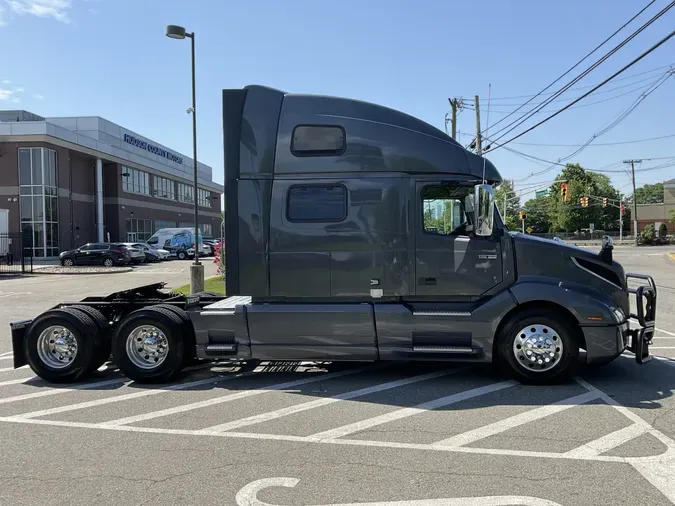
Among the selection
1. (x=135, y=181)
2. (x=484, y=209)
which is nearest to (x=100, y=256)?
(x=135, y=181)

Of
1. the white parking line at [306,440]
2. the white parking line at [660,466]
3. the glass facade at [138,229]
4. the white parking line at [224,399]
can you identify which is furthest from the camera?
the glass facade at [138,229]

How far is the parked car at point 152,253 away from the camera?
34.7 metres

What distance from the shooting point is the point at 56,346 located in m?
6.69

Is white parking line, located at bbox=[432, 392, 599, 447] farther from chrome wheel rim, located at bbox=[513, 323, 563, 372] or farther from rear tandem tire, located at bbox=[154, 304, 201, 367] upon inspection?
rear tandem tire, located at bbox=[154, 304, 201, 367]

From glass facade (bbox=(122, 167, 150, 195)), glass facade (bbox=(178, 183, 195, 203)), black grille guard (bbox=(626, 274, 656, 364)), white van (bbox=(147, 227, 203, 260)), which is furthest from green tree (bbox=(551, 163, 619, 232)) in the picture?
black grille guard (bbox=(626, 274, 656, 364))

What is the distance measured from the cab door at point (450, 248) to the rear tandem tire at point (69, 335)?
4146mm

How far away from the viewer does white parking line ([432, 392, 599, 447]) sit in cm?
452

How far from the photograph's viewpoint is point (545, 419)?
5004 millimetres

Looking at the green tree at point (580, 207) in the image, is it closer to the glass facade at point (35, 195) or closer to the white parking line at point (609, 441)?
the glass facade at point (35, 195)

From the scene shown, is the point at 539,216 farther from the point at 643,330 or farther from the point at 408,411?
the point at 408,411

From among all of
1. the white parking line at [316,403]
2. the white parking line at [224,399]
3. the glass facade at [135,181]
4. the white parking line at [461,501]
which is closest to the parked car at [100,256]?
the glass facade at [135,181]

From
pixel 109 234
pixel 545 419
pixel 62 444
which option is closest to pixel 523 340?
pixel 545 419

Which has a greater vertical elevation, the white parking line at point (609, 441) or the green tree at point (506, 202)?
the green tree at point (506, 202)

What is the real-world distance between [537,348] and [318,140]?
139 inches
